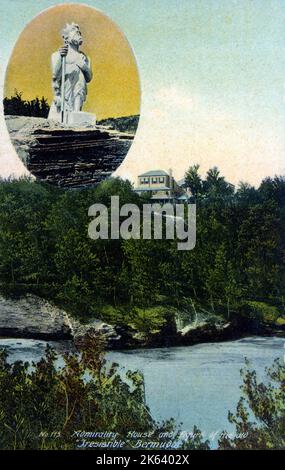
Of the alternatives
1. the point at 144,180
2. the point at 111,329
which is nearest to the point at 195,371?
the point at 111,329

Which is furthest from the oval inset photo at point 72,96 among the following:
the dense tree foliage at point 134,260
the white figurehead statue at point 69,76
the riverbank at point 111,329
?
the riverbank at point 111,329

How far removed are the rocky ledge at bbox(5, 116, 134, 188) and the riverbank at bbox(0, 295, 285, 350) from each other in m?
1.68

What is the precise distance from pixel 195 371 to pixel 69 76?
418 cm

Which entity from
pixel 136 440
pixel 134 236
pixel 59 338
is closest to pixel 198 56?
pixel 134 236

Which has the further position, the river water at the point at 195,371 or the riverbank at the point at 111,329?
the riverbank at the point at 111,329

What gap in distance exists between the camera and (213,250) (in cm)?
991

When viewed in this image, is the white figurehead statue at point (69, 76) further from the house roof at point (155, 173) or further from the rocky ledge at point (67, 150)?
the house roof at point (155, 173)

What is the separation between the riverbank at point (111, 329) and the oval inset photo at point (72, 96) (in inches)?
67.4

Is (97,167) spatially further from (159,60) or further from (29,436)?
(29,436)

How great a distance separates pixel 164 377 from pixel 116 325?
2.99 ft

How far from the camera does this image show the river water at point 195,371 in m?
9.44

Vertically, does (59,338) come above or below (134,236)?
below

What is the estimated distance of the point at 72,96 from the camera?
32.7 feet

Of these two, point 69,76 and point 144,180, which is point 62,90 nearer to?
point 69,76
